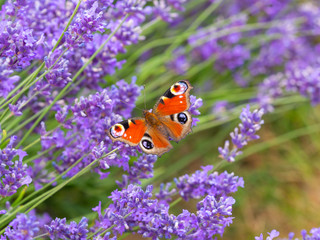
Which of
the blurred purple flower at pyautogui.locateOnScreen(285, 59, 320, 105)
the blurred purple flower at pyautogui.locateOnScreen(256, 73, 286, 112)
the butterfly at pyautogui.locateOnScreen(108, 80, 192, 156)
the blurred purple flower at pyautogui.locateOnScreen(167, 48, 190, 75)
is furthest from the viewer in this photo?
the blurred purple flower at pyautogui.locateOnScreen(167, 48, 190, 75)

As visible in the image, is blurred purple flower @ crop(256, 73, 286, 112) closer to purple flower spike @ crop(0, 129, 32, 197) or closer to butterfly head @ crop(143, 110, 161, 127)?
butterfly head @ crop(143, 110, 161, 127)

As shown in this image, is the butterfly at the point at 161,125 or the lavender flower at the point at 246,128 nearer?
the butterfly at the point at 161,125

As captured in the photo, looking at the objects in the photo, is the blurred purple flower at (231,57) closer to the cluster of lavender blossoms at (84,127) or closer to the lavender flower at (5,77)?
the cluster of lavender blossoms at (84,127)

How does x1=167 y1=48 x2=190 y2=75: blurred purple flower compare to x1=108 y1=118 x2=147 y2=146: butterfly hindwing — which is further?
x1=167 y1=48 x2=190 y2=75: blurred purple flower

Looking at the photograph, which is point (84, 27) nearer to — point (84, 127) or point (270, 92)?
point (84, 127)

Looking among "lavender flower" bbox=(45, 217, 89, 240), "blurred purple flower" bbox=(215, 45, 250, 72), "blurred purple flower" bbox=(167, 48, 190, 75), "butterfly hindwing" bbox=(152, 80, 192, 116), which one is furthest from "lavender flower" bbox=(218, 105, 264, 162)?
"blurred purple flower" bbox=(215, 45, 250, 72)

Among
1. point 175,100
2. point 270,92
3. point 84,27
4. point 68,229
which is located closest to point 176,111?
point 175,100

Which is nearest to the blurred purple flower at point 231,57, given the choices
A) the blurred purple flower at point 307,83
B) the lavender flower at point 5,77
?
the blurred purple flower at point 307,83
